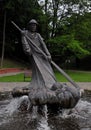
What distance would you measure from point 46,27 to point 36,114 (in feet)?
103

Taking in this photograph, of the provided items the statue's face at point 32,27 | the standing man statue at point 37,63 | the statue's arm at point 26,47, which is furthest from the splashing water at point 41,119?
the statue's face at point 32,27

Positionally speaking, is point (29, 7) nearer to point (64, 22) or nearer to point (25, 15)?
point (25, 15)

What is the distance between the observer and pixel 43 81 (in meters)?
10.5

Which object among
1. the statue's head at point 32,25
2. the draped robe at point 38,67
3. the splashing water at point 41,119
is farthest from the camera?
the statue's head at point 32,25

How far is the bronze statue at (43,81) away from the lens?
9375 millimetres

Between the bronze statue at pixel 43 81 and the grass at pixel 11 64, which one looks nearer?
the bronze statue at pixel 43 81

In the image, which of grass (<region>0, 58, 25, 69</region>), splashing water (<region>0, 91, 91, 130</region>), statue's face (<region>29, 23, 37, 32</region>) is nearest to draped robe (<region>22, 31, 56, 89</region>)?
statue's face (<region>29, 23, 37, 32</region>)

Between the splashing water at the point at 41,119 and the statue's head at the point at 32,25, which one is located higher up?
the statue's head at the point at 32,25

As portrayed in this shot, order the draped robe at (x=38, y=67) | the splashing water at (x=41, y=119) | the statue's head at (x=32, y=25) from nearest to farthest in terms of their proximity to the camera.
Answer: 1. the splashing water at (x=41, y=119)
2. the draped robe at (x=38, y=67)
3. the statue's head at (x=32, y=25)

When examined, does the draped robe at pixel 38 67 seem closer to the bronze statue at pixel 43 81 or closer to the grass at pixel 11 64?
the bronze statue at pixel 43 81

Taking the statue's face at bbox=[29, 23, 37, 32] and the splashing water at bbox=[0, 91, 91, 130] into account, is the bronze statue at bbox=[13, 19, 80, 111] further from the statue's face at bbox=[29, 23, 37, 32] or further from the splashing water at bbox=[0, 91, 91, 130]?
the splashing water at bbox=[0, 91, 91, 130]

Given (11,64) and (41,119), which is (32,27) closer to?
(41,119)

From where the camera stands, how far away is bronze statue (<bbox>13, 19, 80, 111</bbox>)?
30.8 feet

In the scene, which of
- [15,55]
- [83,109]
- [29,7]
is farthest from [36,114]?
[15,55]
